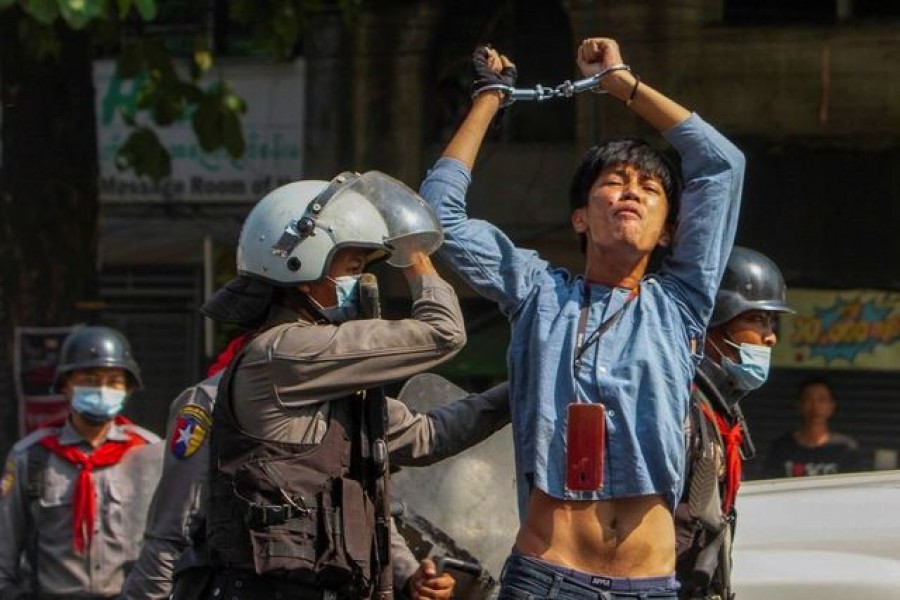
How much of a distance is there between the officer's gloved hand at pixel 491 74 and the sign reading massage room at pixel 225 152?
11636 mm

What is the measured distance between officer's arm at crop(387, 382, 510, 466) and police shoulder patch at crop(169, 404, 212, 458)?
1290 millimetres

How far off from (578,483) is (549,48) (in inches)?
448

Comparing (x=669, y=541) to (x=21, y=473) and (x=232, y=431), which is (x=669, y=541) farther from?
(x=21, y=473)

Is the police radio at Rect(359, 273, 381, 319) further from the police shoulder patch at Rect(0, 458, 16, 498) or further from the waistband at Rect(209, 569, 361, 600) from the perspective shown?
the police shoulder patch at Rect(0, 458, 16, 498)

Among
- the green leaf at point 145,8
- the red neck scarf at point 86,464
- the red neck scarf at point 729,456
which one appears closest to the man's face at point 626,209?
the red neck scarf at point 729,456

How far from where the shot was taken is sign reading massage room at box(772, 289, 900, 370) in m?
13.4

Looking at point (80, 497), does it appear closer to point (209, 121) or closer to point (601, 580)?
point (601, 580)

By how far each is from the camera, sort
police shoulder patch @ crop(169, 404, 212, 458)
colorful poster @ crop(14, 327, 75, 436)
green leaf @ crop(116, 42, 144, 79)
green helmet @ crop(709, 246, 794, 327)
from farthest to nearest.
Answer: green leaf @ crop(116, 42, 144, 79), colorful poster @ crop(14, 327, 75, 436), police shoulder patch @ crop(169, 404, 212, 458), green helmet @ crop(709, 246, 794, 327)

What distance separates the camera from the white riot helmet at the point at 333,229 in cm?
405

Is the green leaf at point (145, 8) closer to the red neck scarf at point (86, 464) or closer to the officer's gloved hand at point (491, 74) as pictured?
the red neck scarf at point (86, 464)

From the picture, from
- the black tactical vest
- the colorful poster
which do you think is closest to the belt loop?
the black tactical vest

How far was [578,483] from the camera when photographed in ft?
12.5

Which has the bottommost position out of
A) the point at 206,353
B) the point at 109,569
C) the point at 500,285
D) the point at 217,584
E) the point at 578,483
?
the point at 206,353

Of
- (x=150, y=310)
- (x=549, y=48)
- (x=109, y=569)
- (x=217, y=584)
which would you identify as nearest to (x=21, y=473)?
(x=109, y=569)
